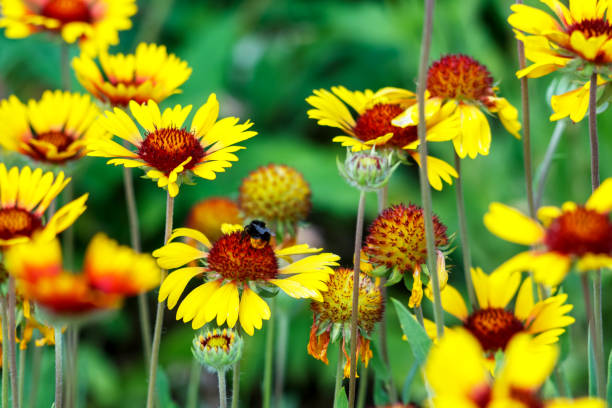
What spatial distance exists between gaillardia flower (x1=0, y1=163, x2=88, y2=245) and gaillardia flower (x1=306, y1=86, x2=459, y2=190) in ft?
0.99

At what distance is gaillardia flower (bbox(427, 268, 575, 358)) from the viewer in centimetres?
80

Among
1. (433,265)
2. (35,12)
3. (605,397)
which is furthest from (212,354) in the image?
(35,12)

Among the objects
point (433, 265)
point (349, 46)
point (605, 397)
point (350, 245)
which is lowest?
point (605, 397)

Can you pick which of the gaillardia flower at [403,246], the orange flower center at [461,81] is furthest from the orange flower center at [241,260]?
the orange flower center at [461,81]

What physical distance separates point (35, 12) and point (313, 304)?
2.96ft

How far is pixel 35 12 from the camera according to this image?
4.56 feet

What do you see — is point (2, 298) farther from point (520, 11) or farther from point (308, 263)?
point (520, 11)

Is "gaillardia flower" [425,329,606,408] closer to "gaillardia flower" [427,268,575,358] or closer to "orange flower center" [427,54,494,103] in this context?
"gaillardia flower" [427,268,575,358]

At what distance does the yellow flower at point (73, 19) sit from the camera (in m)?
1.27

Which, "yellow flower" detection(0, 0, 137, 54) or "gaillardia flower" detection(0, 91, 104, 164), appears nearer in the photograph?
"gaillardia flower" detection(0, 91, 104, 164)

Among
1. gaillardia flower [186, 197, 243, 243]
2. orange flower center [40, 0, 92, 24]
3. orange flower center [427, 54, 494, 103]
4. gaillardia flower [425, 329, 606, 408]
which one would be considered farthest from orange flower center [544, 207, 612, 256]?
orange flower center [40, 0, 92, 24]

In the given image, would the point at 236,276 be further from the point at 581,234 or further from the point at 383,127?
the point at 581,234

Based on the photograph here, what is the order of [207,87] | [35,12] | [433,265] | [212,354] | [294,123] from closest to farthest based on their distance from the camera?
[433,265] → [212,354] → [35,12] → [207,87] → [294,123]

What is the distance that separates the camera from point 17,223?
2.52ft
